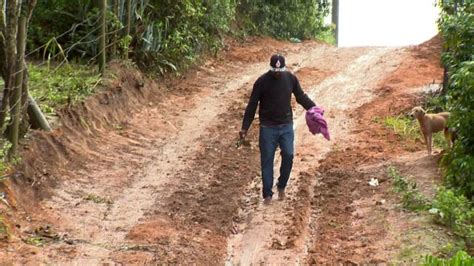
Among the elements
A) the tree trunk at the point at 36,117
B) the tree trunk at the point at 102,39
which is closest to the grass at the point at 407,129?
the tree trunk at the point at 102,39

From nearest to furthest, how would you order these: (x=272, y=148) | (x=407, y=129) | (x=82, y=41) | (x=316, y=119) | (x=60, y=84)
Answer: (x=272, y=148)
(x=316, y=119)
(x=60, y=84)
(x=407, y=129)
(x=82, y=41)

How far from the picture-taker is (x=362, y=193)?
8797mm

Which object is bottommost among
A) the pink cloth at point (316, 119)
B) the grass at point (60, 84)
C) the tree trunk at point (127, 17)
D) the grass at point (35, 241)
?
the grass at point (35, 241)

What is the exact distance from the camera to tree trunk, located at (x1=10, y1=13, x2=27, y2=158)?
8.13 metres

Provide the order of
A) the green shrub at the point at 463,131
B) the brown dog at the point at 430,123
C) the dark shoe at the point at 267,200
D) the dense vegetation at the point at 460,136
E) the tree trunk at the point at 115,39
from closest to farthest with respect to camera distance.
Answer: the dense vegetation at the point at 460,136 < the green shrub at the point at 463,131 < the dark shoe at the point at 267,200 < the brown dog at the point at 430,123 < the tree trunk at the point at 115,39

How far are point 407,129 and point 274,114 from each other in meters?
4.37

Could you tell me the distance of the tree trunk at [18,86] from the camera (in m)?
8.13

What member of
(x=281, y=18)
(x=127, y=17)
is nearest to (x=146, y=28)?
(x=127, y=17)

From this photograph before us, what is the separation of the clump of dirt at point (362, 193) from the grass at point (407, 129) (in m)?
0.15

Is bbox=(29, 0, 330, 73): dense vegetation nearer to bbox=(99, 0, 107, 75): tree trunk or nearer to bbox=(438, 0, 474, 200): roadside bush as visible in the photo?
bbox=(99, 0, 107, 75): tree trunk

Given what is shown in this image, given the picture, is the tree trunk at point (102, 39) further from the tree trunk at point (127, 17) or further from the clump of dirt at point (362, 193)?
the clump of dirt at point (362, 193)

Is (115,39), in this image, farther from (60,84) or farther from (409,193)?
(409,193)

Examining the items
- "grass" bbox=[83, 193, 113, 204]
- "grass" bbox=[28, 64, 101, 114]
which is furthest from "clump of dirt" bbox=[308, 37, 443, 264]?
"grass" bbox=[28, 64, 101, 114]

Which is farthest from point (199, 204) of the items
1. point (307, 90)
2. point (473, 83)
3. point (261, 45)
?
point (261, 45)
